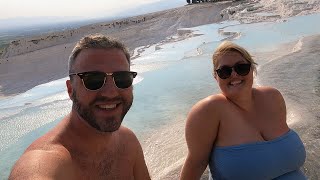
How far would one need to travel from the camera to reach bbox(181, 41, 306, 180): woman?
236cm

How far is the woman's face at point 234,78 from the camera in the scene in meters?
2.55

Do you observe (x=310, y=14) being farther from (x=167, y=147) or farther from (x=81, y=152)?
(x=81, y=152)

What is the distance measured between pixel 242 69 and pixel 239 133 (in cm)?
45

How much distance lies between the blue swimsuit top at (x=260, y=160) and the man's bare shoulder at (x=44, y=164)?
3.48 ft

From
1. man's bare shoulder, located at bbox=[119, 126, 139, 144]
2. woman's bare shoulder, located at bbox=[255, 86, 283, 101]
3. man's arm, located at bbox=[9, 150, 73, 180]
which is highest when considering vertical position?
man's arm, located at bbox=[9, 150, 73, 180]

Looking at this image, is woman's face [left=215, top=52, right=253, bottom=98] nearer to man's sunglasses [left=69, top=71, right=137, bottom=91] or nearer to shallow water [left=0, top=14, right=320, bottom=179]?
man's sunglasses [left=69, top=71, right=137, bottom=91]

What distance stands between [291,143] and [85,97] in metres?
1.42

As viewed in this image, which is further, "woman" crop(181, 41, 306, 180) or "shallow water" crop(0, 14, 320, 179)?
"shallow water" crop(0, 14, 320, 179)

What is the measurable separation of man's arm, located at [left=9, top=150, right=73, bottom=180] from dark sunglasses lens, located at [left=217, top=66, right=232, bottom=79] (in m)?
1.25

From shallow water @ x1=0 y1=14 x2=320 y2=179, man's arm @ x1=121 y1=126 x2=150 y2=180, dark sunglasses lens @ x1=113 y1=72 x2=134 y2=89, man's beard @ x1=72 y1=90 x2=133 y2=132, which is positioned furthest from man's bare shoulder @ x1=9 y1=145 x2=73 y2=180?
shallow water @ x1=0 y1=14 x2=320 y2=179

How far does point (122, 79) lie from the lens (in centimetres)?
200

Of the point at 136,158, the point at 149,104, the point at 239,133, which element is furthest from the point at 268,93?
the point at 149,104

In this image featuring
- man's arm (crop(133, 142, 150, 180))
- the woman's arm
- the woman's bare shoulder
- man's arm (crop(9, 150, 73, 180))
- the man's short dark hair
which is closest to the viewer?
man's arm (crop(9, 150, 73, 180))

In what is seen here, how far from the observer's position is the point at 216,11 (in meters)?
32.2
